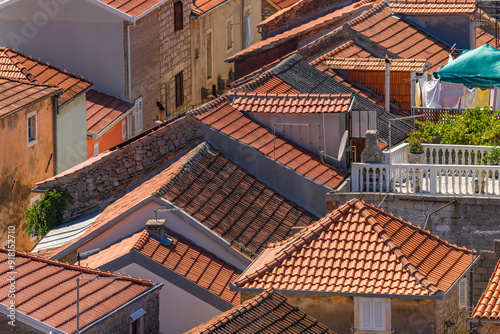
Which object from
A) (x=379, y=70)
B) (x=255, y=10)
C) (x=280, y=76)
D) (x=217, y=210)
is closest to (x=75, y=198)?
(x=217, y=210)

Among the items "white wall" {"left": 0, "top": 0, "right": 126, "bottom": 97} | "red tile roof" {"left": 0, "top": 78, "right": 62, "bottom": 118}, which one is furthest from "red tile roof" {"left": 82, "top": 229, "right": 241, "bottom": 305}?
"white wall" {"left": 0, "top": 0, "right": 126, "bottom": 97}

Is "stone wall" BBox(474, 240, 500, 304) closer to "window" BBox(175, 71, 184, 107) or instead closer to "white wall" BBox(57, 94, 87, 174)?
"white wall" BBox(57, 94, 87, 174)

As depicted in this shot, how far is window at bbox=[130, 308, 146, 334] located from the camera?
32844mm

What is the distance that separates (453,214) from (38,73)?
20862 millimetres

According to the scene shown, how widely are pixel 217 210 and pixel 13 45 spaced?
71.1 ft

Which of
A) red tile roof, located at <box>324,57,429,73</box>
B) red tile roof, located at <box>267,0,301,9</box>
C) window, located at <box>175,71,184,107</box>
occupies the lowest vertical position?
window, located at <box>175,71,184,107</box>

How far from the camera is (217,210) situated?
3944 centimetres

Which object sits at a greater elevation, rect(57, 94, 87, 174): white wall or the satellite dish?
the satellite dish

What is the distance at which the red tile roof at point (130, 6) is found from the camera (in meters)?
56.4

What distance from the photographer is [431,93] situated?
155 feet

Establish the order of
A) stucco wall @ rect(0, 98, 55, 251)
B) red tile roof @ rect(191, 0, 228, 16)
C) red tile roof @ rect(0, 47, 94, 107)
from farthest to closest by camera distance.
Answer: red tile roof @ rect(191, 0, 228, 16) < red tile roof @ rect(0, 47, 94, 107) < stucco wall @ rect(0, 98, 55, 251)

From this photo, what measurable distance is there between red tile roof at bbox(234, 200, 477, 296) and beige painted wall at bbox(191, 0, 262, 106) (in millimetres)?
31090

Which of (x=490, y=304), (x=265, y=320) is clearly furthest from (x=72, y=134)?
(x=490, y=304)

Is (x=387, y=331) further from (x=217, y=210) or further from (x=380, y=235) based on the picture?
(x=217, y=210)
